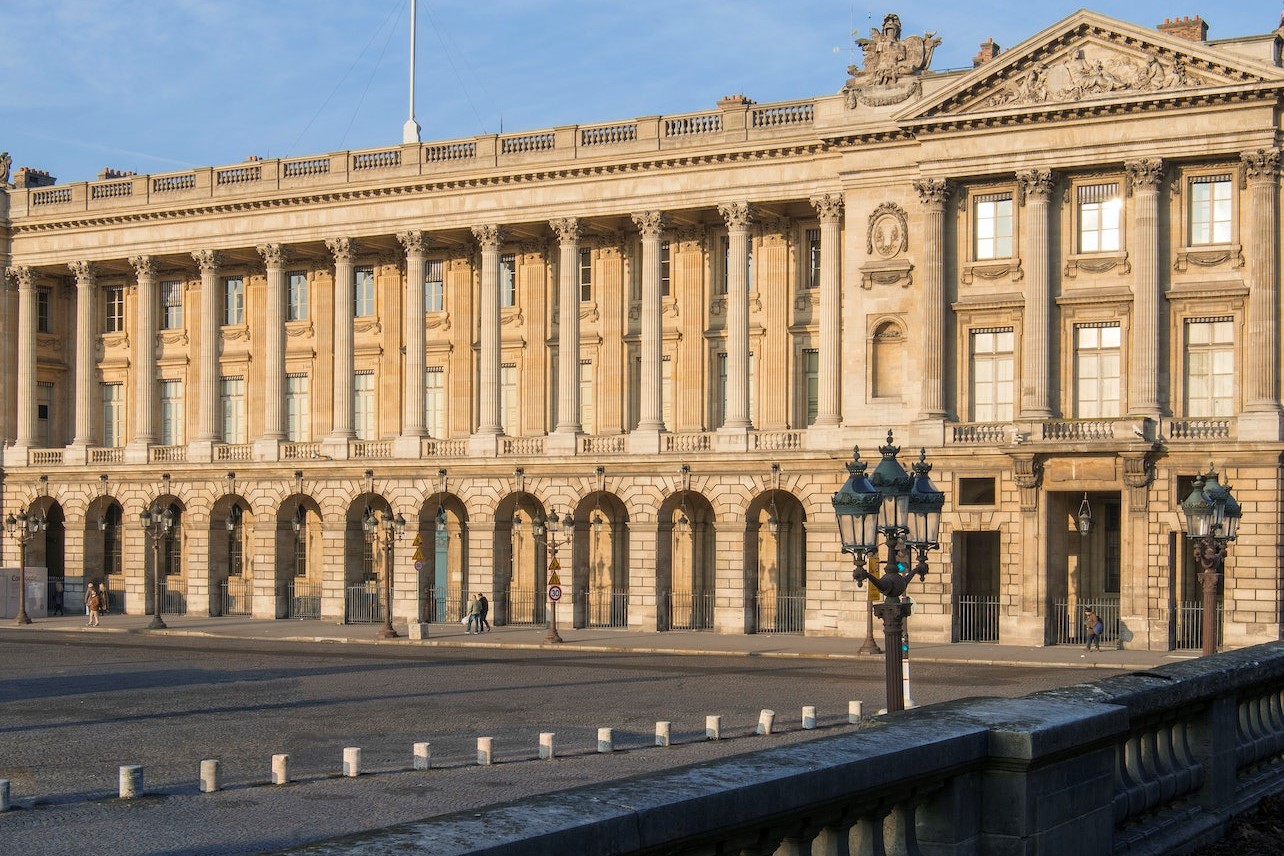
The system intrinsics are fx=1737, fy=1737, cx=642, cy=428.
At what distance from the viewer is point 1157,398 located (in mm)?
51812

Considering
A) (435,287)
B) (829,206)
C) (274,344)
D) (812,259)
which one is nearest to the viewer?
(829,206)

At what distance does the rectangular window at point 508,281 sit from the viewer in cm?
6831

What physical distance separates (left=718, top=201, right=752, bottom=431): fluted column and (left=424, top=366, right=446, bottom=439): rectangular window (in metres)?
14.0

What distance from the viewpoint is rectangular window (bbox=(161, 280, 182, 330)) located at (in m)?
75.3

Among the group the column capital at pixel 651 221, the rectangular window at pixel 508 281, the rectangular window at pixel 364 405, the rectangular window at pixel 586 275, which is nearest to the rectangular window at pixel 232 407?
the rectangular window at pixel 364 405

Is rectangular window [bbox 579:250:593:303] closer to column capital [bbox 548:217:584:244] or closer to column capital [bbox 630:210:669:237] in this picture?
column capital [bbox 548:217:584:244]

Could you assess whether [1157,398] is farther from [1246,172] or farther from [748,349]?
[748,349]

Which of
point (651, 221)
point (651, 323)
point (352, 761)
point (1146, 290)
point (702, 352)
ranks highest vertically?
point (651, 221)

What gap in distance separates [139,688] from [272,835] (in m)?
20.9

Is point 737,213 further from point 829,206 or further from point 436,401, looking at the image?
point 436,401

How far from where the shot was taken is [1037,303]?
53812 millimetres

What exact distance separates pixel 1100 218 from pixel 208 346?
36840mm

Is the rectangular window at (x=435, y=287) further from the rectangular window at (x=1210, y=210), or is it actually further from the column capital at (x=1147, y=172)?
the rectangular window at (x=1210, y=210)

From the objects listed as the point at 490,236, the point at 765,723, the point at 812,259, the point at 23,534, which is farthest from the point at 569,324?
the point at 765,723
